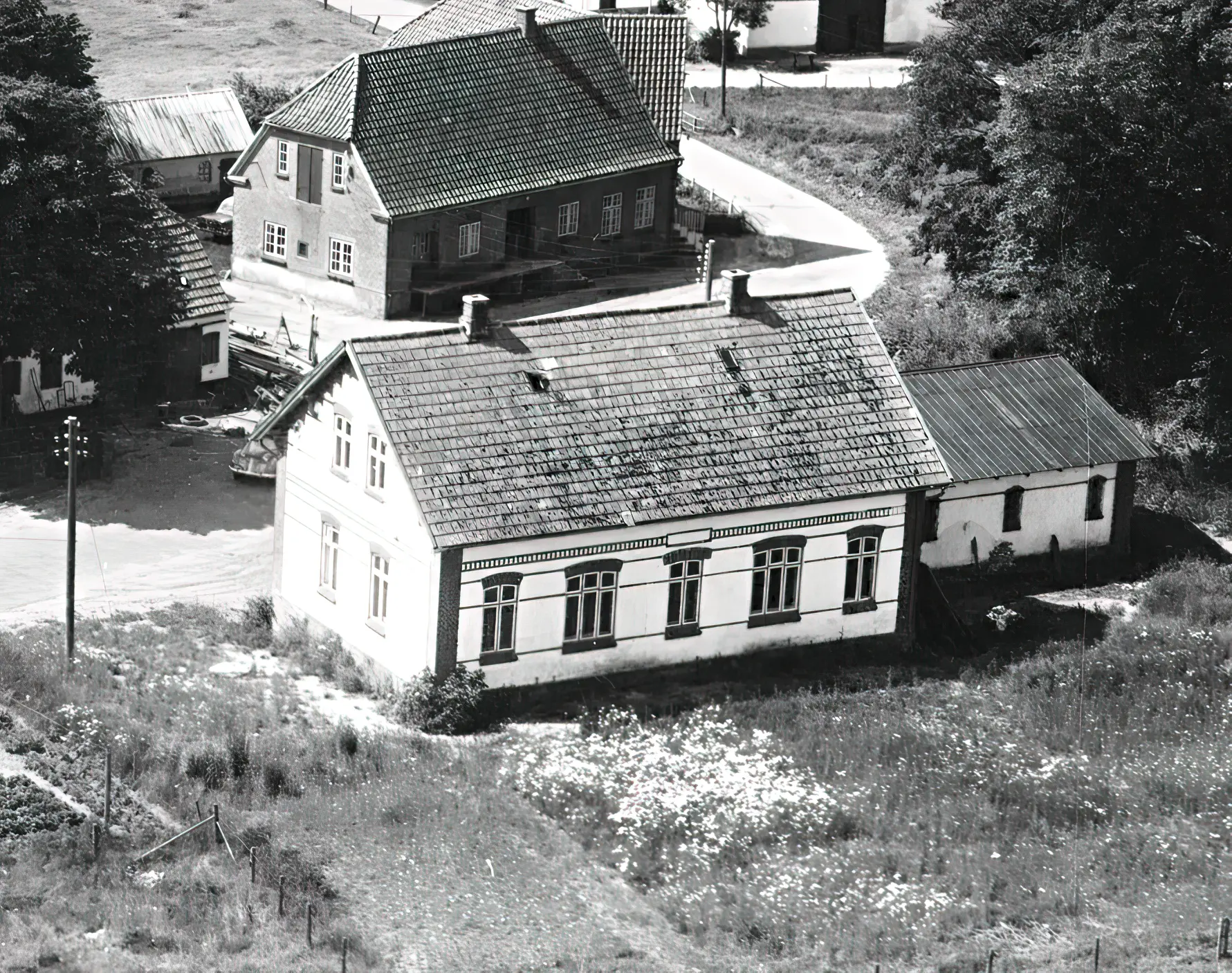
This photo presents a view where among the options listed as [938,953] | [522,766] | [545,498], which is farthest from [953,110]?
[938,953]

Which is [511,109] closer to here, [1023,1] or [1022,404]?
[1023,1]

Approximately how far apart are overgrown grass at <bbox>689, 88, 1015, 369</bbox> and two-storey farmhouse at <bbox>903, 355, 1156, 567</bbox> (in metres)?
9.67

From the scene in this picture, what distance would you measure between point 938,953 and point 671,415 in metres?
13.6

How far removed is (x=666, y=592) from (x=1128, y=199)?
64.9 ft

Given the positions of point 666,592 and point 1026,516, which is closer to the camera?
point 666,592

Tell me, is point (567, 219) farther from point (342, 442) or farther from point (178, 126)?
point (342, 442)

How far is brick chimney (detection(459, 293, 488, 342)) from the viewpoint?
4269 cm

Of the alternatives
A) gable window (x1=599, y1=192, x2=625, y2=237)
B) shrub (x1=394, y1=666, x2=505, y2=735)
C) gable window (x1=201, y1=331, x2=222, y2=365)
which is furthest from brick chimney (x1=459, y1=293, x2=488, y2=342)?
gable window (x1=599, y1=192, x2=625, y2=237)

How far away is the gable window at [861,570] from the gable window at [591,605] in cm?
506

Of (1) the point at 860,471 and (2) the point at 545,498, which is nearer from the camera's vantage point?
(2) the point at 545,498

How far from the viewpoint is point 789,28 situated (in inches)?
3915

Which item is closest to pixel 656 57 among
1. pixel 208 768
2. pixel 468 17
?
pixel 468 17

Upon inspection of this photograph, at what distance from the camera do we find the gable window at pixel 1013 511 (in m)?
49.2

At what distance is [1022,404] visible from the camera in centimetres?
5059
